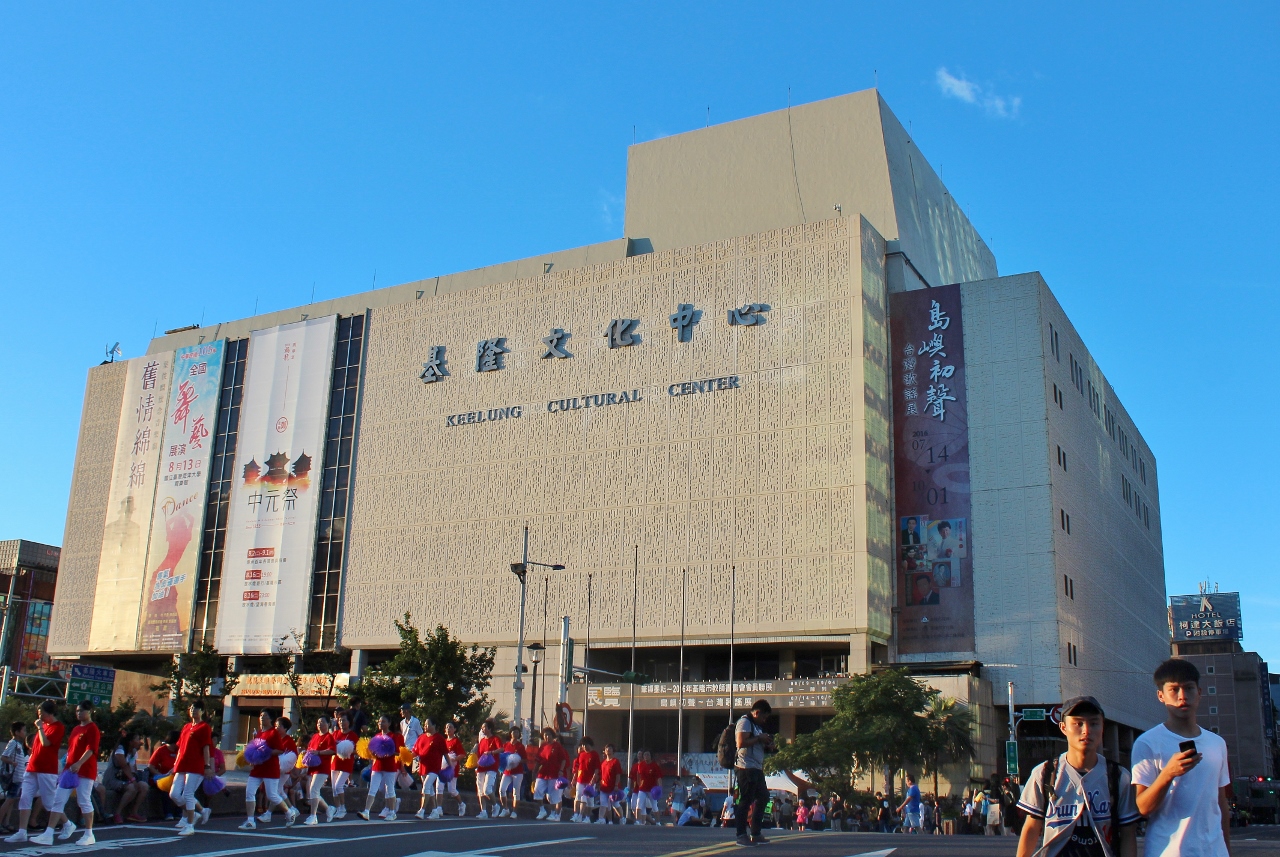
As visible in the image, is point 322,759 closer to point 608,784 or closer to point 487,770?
point 487,770

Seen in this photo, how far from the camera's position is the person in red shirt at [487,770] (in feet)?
77.4

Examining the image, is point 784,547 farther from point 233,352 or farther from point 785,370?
point 233,352

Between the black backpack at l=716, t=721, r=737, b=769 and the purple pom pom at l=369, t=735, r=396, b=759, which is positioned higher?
the black backpack at l=716, t=721, r=737, b=769

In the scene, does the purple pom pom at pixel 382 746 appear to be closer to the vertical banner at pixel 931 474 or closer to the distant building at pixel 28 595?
the vertical banner at pixel 931 474

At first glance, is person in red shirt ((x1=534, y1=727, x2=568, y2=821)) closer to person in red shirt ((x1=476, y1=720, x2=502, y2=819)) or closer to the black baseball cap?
person in red shirt ((x1=476, y1=720, x2=502, y2=819))

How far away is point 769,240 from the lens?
63.0 m

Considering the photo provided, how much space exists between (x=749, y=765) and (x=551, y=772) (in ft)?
35.3

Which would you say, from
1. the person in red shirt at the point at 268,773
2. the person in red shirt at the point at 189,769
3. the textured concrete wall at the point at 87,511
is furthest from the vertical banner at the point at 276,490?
the person in red shirt at the point at 189,769

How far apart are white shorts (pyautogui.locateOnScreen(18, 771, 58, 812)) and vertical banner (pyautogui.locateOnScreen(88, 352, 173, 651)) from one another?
66.3 metres

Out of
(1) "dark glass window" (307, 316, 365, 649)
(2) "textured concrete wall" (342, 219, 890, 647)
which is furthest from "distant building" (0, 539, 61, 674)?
(2) "textured concrete wall" (342, 219, 890, 647)

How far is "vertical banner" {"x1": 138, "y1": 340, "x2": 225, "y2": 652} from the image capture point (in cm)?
7538

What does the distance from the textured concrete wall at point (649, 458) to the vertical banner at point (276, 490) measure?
3585 millimetres

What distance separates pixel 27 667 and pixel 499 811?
304 feet

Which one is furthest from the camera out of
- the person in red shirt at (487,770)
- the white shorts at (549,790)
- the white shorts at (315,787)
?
the white shorts at (549,790)
